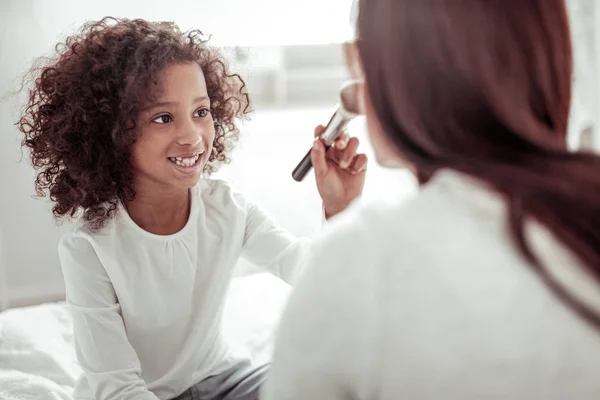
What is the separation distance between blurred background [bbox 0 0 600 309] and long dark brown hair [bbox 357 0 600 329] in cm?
92

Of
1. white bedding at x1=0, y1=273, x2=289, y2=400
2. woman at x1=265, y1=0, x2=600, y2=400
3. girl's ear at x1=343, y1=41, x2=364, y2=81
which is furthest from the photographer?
white bedding at x1=0, y1=273, x2=289, y2=400

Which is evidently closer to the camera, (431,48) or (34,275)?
(431,48)

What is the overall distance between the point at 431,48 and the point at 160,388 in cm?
81

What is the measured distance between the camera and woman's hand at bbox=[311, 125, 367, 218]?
1044mm

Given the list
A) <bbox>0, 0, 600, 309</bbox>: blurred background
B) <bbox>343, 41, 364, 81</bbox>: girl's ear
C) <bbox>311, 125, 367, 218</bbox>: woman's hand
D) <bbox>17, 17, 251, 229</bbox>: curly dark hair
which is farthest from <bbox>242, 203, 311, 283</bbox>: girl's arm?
<bbox>343, 41, 364, 81</bbox>: girl's ear

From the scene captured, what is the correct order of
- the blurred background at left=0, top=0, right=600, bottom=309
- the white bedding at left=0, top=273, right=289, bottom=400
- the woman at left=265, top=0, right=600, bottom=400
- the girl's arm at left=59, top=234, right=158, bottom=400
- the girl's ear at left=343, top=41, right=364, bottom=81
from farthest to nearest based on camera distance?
the blurred background at left=0, top=0, right=600, bottom=309 < the white bedding at left=0, top=273, right=289, bottom=400 < the girl's arm at left=59, top=234, right=158, bottom=400 < the girl's ear at left=343, top=41, right=364, bottom=81 < the woman at left=265, top=0, right=600, bottom=400

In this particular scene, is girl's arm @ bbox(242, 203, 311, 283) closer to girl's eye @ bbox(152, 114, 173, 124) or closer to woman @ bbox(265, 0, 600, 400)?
girl's eye @ bbox(152, 114, 173, 124)

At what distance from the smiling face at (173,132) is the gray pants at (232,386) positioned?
13.9 inches

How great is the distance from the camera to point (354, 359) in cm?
51

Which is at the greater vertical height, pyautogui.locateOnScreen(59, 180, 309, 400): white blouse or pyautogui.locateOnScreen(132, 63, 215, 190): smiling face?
pyautogui.locateOnScreen(132, 63, 215, 190): smiling face

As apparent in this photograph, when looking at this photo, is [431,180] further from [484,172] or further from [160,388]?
[160,388]

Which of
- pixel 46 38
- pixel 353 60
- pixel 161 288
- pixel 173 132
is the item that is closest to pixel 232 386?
pixel 161 288

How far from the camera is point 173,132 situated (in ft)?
3.46

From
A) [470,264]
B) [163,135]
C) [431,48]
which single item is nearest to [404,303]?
[470,264]
